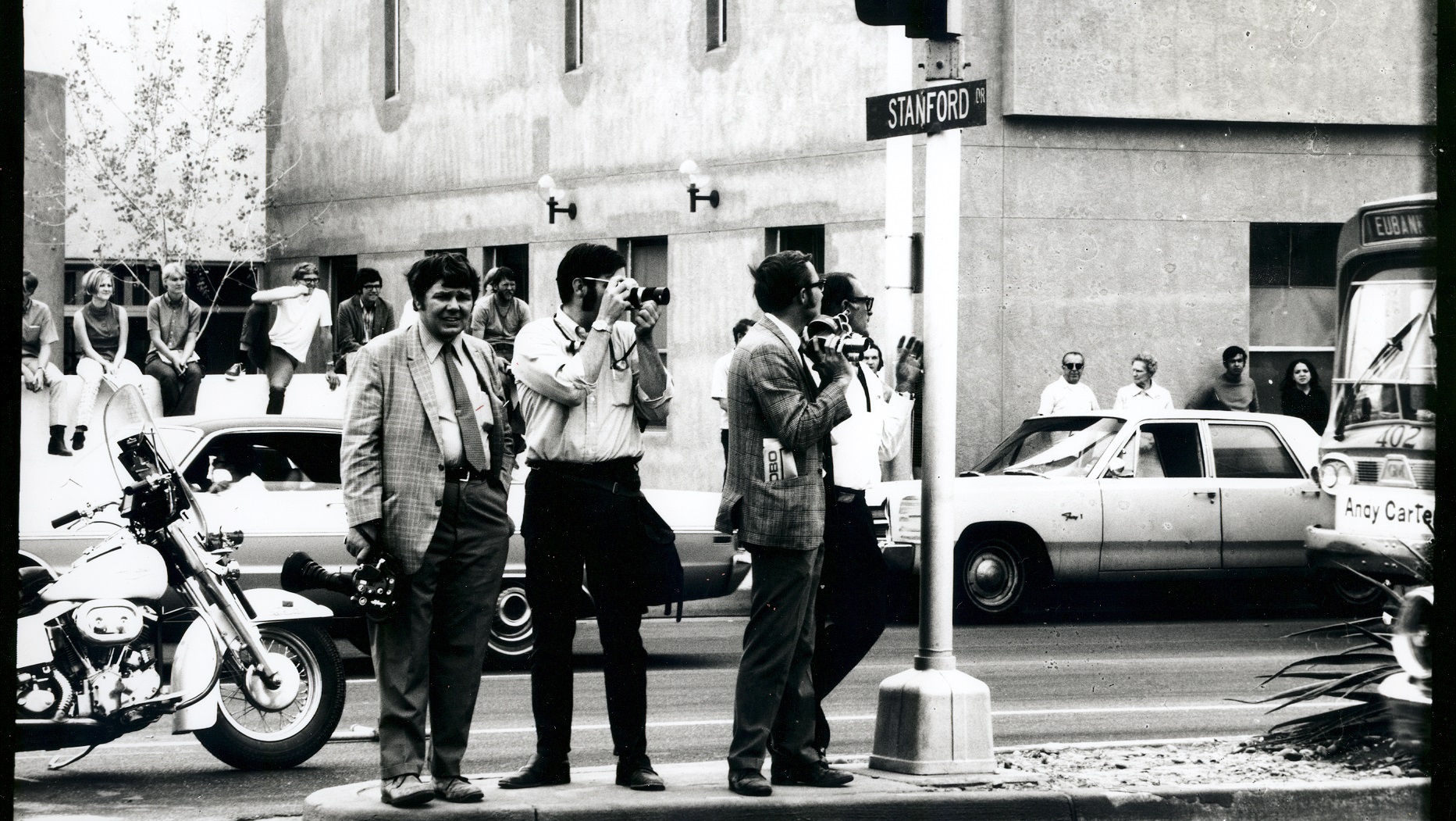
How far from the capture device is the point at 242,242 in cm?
2614

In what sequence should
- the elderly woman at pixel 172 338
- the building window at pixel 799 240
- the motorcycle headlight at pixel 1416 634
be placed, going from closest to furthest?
the motorcycle headlight at pixel 1416 634, the elderly woman at pixel 172 338, the building window at pixel 799 240

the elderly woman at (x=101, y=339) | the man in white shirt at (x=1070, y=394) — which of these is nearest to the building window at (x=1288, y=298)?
the man in white shirt at (x=1070, y=394)

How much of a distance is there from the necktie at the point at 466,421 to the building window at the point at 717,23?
14.4 metres

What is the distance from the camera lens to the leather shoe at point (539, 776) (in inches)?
246

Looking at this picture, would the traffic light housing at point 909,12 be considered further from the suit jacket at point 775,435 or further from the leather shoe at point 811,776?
the leather shoe at point 811,776

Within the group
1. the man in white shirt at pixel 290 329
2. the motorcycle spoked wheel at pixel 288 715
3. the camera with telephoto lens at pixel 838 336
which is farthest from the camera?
the man in white shirt at pixel 290 329

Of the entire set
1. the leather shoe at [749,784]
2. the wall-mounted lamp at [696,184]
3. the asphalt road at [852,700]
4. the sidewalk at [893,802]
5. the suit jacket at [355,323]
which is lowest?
the asphalt road at [852,700]

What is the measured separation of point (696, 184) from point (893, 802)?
14650 mm

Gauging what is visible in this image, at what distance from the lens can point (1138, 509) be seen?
1352 cm

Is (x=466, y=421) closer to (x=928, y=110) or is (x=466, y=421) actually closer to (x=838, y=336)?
(x=838, y=336)

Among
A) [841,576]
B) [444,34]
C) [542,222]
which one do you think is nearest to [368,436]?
[841,576]

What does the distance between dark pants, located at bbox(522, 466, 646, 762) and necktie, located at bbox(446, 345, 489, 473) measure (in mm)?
321

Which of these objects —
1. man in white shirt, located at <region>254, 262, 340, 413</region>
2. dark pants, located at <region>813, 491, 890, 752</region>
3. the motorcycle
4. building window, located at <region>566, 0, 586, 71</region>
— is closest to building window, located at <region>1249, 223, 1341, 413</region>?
building window, located at <region>566, 0, 586, 71</region>

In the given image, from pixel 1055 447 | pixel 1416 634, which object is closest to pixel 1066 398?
pixel 1055 447
